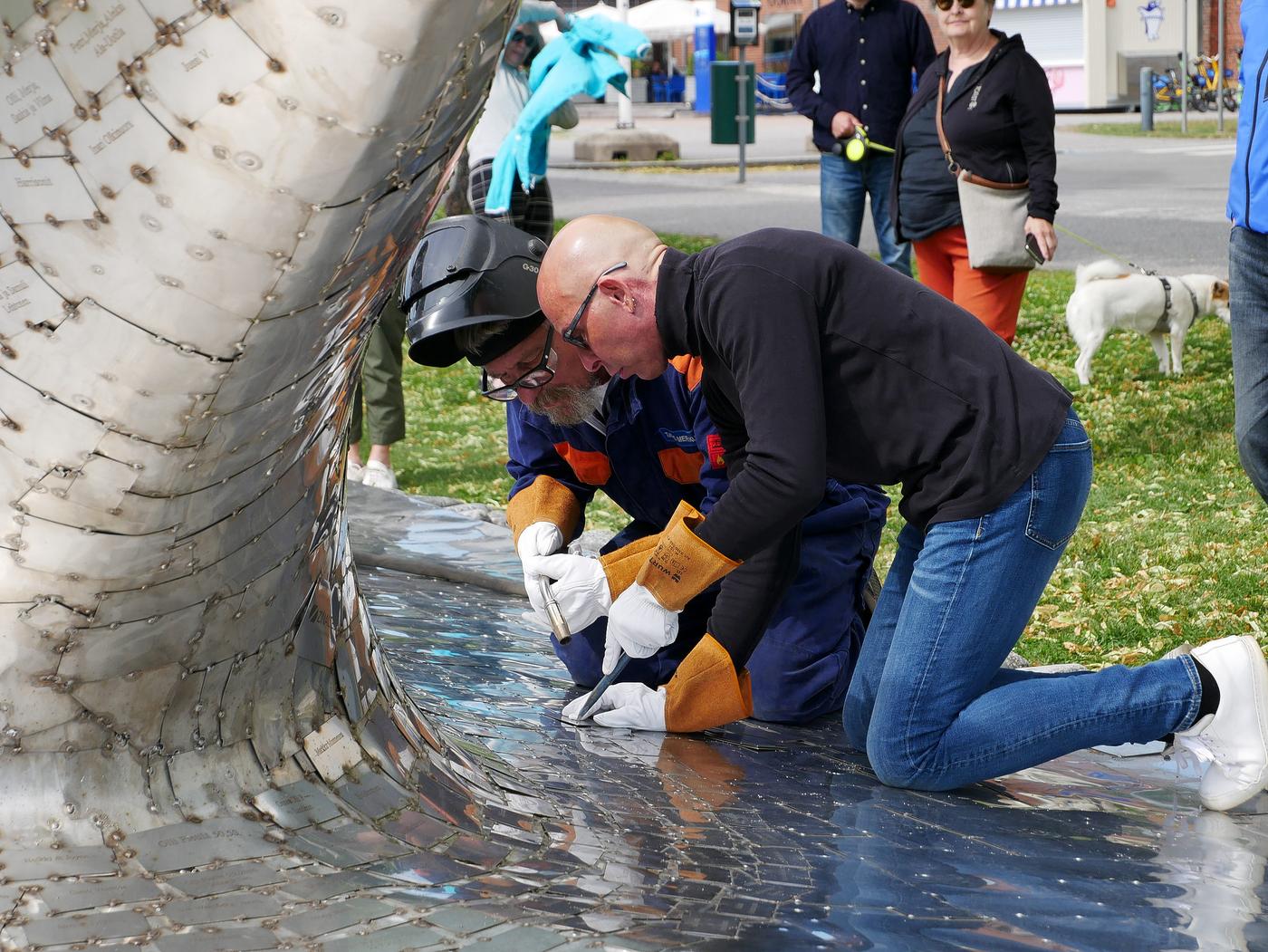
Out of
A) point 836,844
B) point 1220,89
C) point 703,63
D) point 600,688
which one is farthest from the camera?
point 703,63

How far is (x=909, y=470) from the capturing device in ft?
7.69

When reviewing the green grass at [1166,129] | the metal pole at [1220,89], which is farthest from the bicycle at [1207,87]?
the green grass at [1166,129]

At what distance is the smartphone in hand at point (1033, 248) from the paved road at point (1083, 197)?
4.32 meters

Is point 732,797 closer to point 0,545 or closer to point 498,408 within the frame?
point 0,545

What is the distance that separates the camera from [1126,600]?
3906 millimetres

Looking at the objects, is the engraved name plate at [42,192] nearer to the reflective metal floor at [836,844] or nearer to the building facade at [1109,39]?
the reflective metal floor at [836,844]

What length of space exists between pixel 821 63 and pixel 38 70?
5759mm

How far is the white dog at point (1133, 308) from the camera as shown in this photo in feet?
21.3

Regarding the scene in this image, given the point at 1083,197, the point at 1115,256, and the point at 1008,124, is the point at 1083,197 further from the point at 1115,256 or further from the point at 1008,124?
the point at 1008,124

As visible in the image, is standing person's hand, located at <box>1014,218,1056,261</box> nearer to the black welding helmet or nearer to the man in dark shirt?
the man in dark shirt

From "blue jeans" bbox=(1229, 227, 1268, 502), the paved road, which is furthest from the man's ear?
the paved road

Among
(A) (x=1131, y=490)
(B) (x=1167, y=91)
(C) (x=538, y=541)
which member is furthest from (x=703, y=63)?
(C) (x=538, y=541)

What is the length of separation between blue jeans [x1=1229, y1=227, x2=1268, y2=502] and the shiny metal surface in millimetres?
1504

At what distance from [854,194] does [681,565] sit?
4528mm
